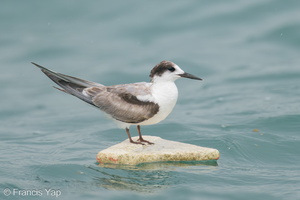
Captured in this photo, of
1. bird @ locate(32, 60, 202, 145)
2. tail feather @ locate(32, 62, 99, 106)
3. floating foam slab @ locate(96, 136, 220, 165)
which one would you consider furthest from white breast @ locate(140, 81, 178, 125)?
tail feather @ locate(32, 62, 99, 106)

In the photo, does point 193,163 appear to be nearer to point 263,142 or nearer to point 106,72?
point 263,142

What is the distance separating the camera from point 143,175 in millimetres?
9922

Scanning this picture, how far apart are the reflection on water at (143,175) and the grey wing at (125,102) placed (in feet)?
2.86

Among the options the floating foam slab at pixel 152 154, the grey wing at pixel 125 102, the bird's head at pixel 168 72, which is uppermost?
the bird's head at pixel 168 72

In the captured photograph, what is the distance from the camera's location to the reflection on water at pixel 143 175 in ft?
31.2

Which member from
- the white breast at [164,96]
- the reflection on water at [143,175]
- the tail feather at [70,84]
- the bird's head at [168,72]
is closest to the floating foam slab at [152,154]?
the reflection on water at [143,175]

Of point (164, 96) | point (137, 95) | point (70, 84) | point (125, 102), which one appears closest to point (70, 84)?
point (70, 84)

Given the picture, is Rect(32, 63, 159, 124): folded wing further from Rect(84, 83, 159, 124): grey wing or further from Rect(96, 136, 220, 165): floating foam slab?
Rect(96, 136, 220, 165): floating foam slab

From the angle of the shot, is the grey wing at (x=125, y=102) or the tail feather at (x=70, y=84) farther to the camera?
the tail feather at (x=70, y=84)

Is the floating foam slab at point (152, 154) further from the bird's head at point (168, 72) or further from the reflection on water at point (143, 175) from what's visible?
the bird's head at point (168, 72)

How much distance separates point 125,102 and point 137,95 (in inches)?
11.8

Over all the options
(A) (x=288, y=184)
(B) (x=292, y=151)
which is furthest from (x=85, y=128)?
(A) (x=288, y=184)

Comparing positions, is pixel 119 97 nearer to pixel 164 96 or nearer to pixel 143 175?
pixel 164 96

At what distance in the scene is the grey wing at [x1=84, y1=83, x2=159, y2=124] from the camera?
10336 millimetres
